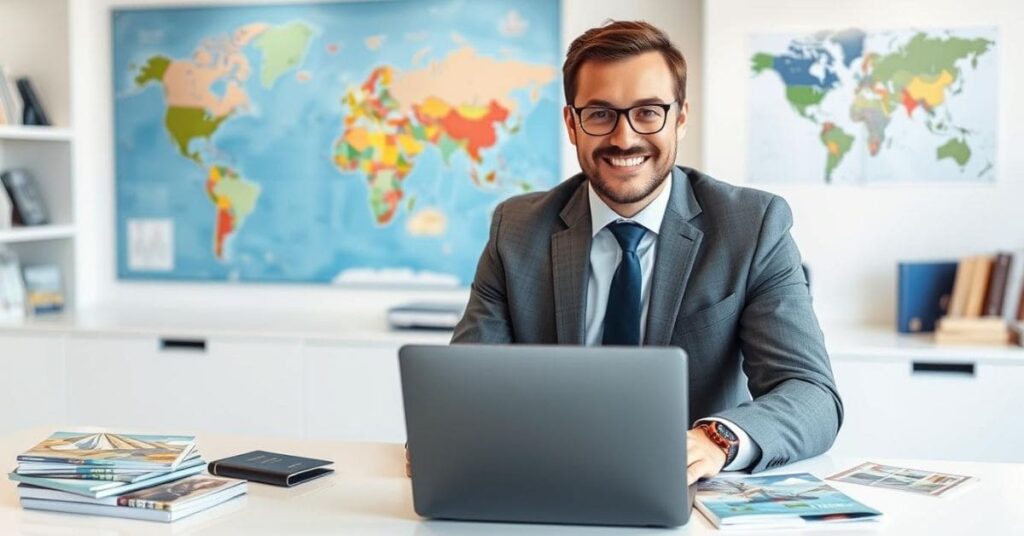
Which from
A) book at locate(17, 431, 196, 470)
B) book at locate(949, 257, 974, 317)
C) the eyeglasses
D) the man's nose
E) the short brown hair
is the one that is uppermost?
the short brown hair

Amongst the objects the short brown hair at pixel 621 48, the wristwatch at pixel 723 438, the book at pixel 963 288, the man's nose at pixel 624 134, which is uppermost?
the short brown hair at pixel 621 48

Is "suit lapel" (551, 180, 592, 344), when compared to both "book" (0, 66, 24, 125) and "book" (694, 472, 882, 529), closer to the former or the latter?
"book" (694, 472, 882, 529)

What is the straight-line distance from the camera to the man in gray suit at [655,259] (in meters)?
2.19

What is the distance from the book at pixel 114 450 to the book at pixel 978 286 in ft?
8.15

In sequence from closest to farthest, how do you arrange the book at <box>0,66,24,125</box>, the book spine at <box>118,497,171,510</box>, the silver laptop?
the silver laptop < the book spine at <box>118,497,171,510</box> < the book at <box>0,66,24,125</box>

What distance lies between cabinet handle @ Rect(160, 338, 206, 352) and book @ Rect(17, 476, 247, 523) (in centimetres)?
219

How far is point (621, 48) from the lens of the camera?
2209 mm

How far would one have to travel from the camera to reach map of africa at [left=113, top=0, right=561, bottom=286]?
4156 millimetres

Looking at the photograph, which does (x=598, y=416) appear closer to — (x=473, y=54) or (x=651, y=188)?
(x=651, y=188)

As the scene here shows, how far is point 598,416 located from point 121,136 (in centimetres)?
347

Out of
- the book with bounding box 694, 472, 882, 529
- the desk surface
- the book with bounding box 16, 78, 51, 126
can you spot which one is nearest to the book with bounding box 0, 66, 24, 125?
the book with bounding box 16, 78, 51, 126

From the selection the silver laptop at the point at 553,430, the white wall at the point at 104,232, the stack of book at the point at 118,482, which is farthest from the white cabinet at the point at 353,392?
the silver laptop at the point at 553,430

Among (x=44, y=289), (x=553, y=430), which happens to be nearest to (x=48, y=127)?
(x=44, y=289)

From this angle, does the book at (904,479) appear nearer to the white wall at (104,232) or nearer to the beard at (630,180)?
the beard at (630,180)
